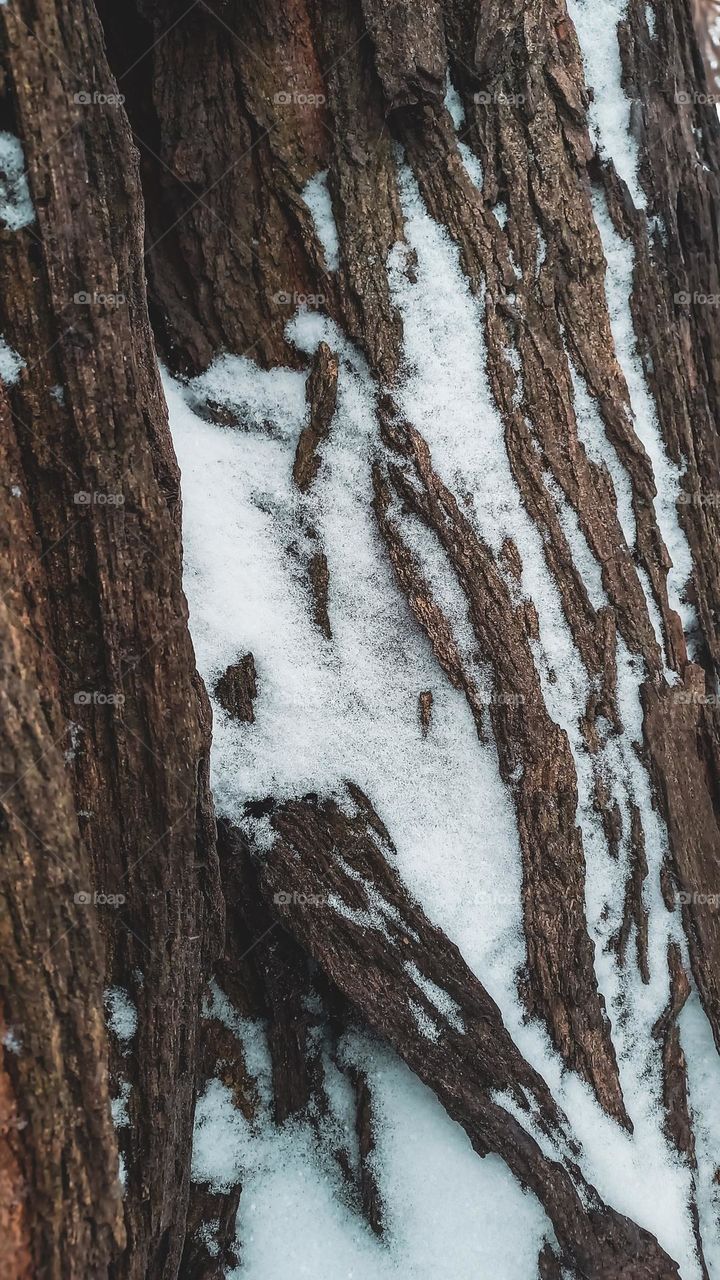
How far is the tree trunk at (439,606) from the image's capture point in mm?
2171

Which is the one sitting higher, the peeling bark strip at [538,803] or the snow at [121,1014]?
the peeling bark strip at [538,803]

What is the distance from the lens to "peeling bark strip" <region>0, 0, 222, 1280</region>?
1474 mm

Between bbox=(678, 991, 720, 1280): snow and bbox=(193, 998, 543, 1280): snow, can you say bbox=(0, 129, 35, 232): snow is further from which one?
bbox=(678, 991, 720, 1280): snow

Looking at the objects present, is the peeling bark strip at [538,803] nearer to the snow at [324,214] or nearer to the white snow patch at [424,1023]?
the white snow patch at [424,1023]

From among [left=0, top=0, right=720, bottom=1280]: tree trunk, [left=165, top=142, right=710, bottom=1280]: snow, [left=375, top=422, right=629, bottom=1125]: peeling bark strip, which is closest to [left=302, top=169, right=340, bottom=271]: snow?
[left=0, top=0, right=720, bottom=1280]: tree trunk

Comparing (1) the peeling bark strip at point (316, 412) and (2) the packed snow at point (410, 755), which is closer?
(2) the packed snow at point (410, 755)

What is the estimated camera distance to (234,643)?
7.41 ft

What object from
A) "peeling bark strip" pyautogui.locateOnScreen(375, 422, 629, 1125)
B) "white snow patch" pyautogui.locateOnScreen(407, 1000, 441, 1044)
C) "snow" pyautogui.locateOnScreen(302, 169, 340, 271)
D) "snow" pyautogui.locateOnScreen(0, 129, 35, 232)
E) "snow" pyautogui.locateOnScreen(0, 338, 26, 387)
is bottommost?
"white snow patch" pyautogui.locateOnScreen(407, 1000, 441, 1044)

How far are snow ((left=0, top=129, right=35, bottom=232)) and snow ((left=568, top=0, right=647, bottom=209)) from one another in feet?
5.53

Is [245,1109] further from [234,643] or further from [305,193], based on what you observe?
[305,193]

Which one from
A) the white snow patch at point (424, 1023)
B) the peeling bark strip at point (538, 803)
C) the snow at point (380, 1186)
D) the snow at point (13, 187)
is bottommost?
the snow at point (380, 1186)

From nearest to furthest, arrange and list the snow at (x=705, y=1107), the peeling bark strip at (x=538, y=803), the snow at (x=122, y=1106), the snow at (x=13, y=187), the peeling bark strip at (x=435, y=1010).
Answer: the snow at (x=13, y=187), the snow at (x=122, y=1106), the peeling bark strip at (x=435, y=1010), the peeling bark strip at (x=538, y=803), the snow at (x=705, y=1107)

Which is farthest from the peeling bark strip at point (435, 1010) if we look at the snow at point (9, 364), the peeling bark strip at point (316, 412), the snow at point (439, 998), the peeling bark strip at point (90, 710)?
the snow at point (9, 364)

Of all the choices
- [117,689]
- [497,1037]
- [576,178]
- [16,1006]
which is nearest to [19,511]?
[117,689]
